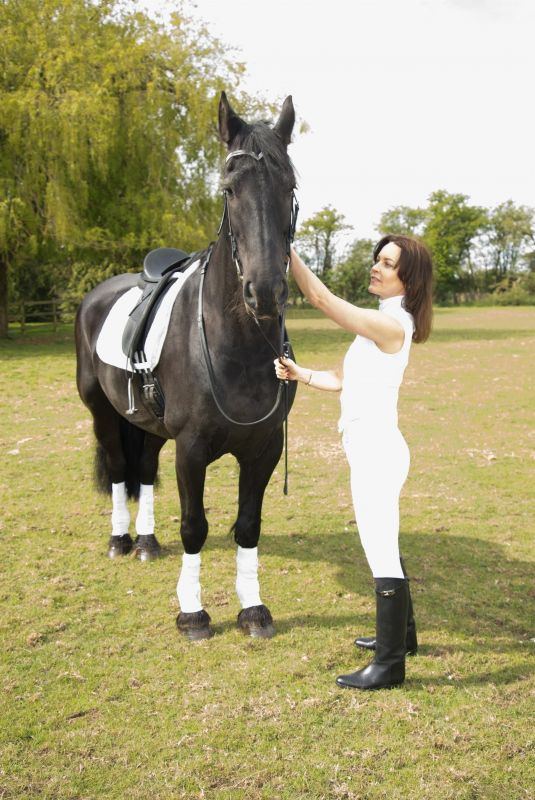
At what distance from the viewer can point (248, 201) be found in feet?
9.66

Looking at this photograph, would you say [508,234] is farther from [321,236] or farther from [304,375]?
[304,375]

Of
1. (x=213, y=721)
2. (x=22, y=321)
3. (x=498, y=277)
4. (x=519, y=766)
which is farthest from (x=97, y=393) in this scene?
(x=498, y=277)

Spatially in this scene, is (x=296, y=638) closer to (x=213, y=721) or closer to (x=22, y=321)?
(x=213, y=721)

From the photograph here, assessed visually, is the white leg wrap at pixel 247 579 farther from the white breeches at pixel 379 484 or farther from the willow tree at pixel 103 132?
the willow tree at pixel 103 132

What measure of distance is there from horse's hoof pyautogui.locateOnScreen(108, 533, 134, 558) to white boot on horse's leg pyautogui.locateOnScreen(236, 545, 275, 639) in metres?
1.45

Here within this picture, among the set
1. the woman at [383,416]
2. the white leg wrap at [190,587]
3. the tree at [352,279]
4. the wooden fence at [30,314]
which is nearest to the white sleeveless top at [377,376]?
the woman at [383,416]

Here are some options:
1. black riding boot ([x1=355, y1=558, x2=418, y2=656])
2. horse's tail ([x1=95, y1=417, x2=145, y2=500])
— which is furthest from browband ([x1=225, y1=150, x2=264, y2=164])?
horse's tail ([x1=95, y1=417, x2=145, y2=500])

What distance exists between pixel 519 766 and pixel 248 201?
278 cm

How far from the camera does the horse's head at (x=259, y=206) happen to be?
9.32 ft

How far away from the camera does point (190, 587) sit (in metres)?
4.04

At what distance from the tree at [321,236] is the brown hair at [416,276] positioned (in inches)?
2964

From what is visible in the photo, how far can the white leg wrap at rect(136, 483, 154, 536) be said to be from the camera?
5.22 m

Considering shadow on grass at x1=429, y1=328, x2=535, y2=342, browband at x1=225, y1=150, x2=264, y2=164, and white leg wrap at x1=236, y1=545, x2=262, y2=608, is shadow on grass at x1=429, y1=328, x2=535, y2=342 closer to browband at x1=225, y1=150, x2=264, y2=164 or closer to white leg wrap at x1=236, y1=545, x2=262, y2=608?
white leg wrap at x1=236, y1=545, x2=262, y2=608

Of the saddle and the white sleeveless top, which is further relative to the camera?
the saddle
